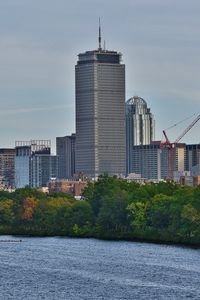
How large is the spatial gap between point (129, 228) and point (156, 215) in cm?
1051

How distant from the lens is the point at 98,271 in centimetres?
12731

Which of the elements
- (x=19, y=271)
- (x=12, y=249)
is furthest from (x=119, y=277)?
(x=12, y=249)

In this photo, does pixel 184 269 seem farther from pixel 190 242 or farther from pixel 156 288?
pixel 190 242

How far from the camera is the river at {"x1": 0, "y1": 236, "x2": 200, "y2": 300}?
356ft

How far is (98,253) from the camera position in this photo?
152 meters

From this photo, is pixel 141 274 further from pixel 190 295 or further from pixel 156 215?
pixel 156 215

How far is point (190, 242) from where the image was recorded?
545 ft

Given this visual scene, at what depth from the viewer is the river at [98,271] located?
10856cm

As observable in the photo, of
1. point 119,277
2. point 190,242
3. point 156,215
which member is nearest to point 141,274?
point 119,277

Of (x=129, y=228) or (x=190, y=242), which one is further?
(x=129, y=228)

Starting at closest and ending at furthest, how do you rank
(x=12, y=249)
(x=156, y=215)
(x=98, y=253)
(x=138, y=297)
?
(x=138, y=297)
(x=98, y=253)
(x=12, y=249)
(x=156, y=215)

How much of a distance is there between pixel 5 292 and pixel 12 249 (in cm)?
5508

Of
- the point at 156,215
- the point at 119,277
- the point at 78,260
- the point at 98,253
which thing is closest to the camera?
the point at 119,277

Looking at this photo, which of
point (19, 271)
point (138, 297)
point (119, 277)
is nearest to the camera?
point (138, 297)
